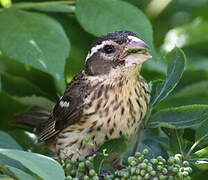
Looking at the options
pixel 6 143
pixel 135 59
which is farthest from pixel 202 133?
pixel 6 143

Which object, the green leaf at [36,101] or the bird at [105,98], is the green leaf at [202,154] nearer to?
the bird at [105,98]

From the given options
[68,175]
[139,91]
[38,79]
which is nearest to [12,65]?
[38,79]

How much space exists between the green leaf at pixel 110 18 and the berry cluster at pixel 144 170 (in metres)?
1.25

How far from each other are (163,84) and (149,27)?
1.60 feet

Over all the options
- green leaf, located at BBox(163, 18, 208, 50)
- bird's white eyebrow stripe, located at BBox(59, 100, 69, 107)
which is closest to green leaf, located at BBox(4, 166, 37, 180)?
bird's white eyebrow stripe, located at BBox(59, 100, 69, 107)

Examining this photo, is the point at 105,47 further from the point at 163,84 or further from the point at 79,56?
the point at 79,56

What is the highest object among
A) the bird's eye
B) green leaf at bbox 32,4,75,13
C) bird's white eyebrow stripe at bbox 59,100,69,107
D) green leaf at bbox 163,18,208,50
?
green leaf at bbox 32,4,75,13

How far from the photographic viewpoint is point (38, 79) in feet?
20.4

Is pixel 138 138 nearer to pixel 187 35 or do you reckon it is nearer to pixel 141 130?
pixel 141 130

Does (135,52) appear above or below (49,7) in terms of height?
below

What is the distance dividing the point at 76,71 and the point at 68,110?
99 cm

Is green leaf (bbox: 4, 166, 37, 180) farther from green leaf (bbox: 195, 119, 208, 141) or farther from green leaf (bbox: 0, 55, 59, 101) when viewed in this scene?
green leaf (bbox: 0, 55, 59, 101)

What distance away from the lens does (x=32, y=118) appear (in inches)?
240

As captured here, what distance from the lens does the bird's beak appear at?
203 inches
